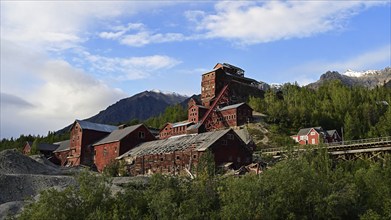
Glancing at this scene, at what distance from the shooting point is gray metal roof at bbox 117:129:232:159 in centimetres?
5050

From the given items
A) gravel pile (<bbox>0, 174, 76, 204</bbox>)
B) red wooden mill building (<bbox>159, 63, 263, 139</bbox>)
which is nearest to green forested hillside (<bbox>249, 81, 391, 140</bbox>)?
red wooden mill building (<bbox>159, 63, 263, 139</bbox>)

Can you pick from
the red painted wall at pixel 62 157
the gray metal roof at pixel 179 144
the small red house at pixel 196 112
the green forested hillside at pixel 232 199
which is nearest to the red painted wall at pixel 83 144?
the red painted wall at pixel 62 157

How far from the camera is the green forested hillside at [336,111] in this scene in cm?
7338

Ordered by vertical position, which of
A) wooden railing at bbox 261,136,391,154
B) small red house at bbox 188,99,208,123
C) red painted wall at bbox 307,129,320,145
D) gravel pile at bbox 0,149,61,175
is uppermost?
small red house at bbox 188,99,208,123

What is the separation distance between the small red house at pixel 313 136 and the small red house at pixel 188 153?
1901 centimetres

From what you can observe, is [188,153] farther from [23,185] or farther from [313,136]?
[313,136]

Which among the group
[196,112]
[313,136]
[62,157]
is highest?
[196,112]

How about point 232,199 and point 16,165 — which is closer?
point 232,199

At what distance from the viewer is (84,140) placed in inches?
2798

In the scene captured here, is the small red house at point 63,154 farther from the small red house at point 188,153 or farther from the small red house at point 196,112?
the small red house at point 188,153

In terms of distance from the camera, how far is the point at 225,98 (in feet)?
275

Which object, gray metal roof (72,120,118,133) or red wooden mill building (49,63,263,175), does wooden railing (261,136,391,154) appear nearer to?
red wooden mill building (49,63,263,175)

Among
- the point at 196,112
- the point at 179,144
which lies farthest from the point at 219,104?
the point at 179,144

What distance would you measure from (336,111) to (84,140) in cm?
4652
